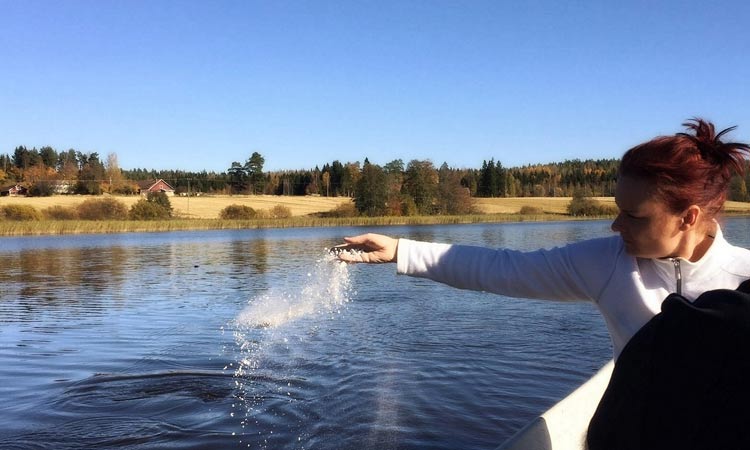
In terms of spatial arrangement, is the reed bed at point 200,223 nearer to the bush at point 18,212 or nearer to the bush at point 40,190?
the bush at point 18,212

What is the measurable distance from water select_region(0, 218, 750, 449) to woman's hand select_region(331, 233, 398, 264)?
9.01 feet

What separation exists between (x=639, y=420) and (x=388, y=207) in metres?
82.5

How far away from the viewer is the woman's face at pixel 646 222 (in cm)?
209

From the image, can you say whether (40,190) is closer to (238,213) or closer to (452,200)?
(238,213)

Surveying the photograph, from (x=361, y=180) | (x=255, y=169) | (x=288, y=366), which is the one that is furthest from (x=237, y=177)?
(x=288, y=366)

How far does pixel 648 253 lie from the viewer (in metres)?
2.17

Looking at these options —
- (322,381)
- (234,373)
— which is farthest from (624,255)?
(234,373)

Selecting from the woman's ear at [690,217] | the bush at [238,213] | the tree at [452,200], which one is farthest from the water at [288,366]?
the tree at [452,200]

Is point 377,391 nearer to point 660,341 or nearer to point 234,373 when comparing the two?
point 234,373

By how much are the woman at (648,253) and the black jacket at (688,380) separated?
47 cm

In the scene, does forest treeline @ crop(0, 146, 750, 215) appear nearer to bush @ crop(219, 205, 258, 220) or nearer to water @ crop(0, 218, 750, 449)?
bush @ crop(219, 205, 258, 220)

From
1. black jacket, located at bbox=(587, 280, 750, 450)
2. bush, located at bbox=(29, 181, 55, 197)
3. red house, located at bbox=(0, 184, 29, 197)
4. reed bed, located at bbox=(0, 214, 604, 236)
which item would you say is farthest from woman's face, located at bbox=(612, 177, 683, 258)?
red house, located at bbox=(0, 184, 29, 197)

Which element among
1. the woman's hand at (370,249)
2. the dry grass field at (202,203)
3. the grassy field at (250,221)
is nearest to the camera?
the woman's hand at (370,249)

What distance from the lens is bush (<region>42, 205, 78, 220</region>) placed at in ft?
235
